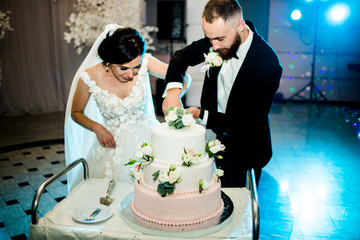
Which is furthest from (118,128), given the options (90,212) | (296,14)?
(296,14)

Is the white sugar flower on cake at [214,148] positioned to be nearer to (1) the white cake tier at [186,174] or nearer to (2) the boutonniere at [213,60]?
(1) the white cake tier at [186,174]

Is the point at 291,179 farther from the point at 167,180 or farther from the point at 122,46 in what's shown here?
the point at 167,180

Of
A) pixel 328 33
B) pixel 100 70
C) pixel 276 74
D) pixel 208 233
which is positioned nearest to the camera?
pixel 208 233

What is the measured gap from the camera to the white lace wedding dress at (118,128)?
287cm

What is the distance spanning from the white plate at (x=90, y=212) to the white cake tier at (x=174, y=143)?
0.41m

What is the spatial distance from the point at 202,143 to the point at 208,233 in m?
0.44

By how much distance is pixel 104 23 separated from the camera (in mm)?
6031

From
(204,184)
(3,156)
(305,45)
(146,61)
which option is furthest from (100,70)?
(305,45)

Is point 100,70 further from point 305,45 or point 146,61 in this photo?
point 305,45

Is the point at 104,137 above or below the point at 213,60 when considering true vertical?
below

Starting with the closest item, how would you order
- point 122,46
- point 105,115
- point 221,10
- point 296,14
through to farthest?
1. point 221,10
2. point 122,46
3. point 105,115
4. point 296,14

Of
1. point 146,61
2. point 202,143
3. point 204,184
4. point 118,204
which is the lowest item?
point 118,204

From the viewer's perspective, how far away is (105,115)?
9.74ft

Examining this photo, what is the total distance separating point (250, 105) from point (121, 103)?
1081 mm
